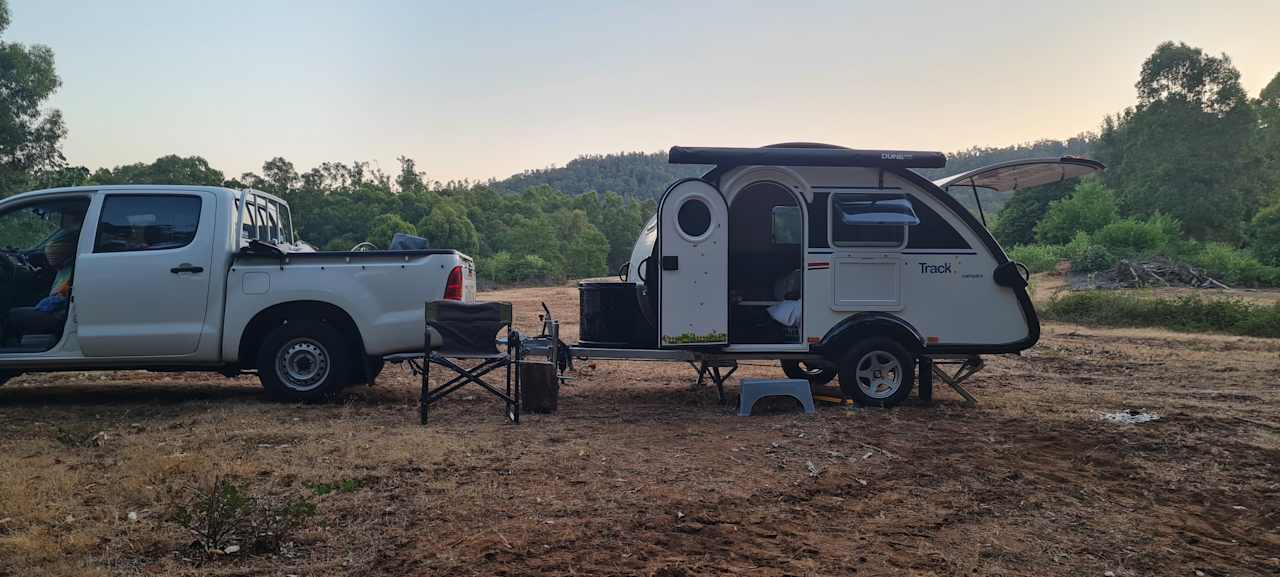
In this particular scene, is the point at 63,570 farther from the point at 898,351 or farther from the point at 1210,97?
the point at 1210,97

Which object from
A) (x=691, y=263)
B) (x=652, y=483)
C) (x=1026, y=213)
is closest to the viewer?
(x=652, y=483)

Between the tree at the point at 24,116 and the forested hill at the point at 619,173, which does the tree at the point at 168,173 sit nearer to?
the tree at the point at 24,116

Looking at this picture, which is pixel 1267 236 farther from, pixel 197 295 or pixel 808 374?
pixel 197 295

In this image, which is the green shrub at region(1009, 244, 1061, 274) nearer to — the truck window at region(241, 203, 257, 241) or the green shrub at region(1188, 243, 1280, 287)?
the green shrub at region(1188, 243, 1280, 287)

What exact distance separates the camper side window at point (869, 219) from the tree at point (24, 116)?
27216 millimetres

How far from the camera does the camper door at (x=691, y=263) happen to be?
283 inches

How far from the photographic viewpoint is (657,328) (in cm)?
735

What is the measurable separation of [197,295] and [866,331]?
6.19 meters

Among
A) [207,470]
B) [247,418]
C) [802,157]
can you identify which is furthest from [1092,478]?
[247,418]

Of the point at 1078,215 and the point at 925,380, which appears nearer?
the point at 925,380

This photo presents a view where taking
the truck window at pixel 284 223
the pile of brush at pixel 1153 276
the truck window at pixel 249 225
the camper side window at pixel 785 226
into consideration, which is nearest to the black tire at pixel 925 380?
the camper side window at pixel 785 226

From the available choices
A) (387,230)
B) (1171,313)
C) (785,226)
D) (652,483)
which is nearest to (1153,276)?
(1171,313)

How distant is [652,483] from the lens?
488 cm

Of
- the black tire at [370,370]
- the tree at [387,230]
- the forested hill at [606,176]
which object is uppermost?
the forested hill at [606,176]
